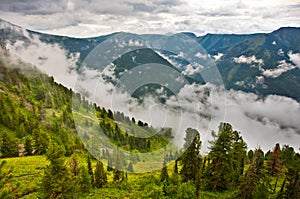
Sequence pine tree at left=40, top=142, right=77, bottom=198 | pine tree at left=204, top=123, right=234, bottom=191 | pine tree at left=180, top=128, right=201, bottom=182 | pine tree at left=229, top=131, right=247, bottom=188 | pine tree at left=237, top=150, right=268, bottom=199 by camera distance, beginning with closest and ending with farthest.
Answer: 1. pine tree at left=40, top=142, right=77, bottom=198
2. pine tree at left=237, top=150, right=268, bottom=199
3. pine tree at left=204, top=123, right=234, bottom=191
4. pine tree at left=229, top=131, right=247, bottom=188
5. pine tree at left=180, top=128, right=201, bottom=182

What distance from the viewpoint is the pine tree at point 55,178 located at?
96.1 ft

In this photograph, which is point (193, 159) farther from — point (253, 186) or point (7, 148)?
point (7, 148)

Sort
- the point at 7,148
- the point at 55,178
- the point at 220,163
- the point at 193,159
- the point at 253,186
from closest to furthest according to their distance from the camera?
the point at 55,178, the point at 253,186, the point at 220,163, the point at 193,159, the point at 7,148

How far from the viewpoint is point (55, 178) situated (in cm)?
2980

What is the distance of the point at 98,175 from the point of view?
2349 inches

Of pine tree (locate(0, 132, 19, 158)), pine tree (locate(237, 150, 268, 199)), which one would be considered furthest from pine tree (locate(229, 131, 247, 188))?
pine tree (locate(0, 132, 19, 158))

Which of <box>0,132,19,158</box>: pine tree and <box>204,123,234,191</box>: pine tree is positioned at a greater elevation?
<box>204,123,234,191</box>: pine tree

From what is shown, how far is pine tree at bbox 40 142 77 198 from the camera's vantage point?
29.3 m

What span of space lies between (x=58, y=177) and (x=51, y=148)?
3882 millimetres

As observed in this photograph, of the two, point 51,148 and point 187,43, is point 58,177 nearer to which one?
point 51,148

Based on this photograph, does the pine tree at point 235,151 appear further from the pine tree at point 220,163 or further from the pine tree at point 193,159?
the pine tree at point 193,159

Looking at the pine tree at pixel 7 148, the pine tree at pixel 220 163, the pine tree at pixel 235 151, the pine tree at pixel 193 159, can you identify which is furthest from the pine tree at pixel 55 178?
the pine tree at pixel 7 148

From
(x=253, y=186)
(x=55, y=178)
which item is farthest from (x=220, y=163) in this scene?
(x=55, y=178)

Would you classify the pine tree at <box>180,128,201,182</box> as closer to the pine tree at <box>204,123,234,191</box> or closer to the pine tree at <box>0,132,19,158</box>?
the pine tree at <box>204,123,234,191</box>
